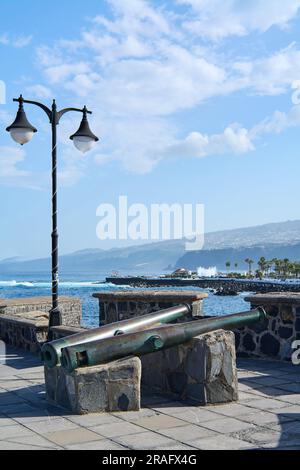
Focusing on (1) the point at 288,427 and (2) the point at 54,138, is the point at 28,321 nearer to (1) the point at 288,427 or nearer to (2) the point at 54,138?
(2) the point at 54,138

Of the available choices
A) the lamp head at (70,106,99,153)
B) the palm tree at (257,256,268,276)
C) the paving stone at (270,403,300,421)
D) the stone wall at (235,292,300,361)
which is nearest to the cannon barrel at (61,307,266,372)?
the paving stone at (270,403,300,421)

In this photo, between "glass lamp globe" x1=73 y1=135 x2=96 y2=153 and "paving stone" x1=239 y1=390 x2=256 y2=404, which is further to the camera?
"glass lamp globe" x1=73 y1=135 x2=96 y2=153

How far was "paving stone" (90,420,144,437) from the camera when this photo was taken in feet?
17.1

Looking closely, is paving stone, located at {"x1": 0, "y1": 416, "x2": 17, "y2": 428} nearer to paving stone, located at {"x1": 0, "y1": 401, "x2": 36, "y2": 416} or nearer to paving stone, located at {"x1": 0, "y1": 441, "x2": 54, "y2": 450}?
paving stone, located at {"x1": 0, "y1": 401, "x2": 36, "y2": 416}

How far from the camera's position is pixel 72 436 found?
512 centimetres

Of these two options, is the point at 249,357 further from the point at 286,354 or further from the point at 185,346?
the point at 185,346

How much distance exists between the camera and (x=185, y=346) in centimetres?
657

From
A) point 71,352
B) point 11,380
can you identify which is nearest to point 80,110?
point 11,380

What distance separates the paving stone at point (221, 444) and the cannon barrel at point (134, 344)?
1.38 m

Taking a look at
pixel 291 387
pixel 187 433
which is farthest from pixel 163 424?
pixel 291 387

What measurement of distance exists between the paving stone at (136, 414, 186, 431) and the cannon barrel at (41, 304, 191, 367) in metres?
1.02

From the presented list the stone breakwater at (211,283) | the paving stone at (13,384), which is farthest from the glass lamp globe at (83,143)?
the stone breakwater at (211,283)

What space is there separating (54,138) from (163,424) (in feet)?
19.4
